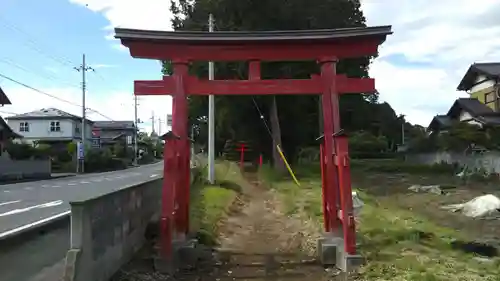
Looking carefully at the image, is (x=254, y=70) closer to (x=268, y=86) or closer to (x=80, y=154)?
(x=268, y=86)

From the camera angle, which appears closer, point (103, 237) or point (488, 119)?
point (103, 237)

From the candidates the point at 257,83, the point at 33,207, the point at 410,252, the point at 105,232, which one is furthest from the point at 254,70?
the point at 33,207

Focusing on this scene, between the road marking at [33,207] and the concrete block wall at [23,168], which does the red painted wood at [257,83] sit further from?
the concrete block wall at [23,168]

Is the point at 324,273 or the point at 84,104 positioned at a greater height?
the point at 84,104

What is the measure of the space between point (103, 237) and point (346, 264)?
383 cm

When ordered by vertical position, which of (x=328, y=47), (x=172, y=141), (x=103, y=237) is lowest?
(x=103, y=237)

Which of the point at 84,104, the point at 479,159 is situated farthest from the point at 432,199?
the point at 84,104

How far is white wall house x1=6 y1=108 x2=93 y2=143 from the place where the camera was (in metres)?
66.7

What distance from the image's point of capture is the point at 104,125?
10131 centimetres

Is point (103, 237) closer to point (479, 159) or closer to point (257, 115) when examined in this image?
point (257, 115)

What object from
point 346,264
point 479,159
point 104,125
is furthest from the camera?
point 104,125

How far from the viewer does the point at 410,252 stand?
8.83 meters

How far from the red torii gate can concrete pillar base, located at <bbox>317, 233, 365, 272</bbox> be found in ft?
0.21

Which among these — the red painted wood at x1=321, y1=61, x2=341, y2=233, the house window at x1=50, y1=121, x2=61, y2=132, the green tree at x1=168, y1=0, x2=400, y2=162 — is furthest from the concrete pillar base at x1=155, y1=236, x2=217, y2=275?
the house window at x1=50, y1=121, x2=61, y2=132
